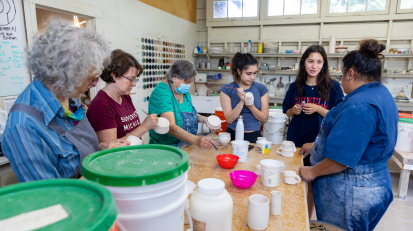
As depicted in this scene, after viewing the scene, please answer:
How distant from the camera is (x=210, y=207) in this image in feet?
2.62

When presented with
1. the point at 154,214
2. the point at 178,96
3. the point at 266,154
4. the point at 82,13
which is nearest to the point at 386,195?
the point at 266,154

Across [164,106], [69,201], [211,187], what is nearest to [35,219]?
[69,201]

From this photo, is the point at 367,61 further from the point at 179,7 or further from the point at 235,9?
the point at 235,9

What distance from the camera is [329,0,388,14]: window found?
4.50 metres

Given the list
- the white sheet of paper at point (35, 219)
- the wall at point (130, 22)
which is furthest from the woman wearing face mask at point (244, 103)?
the white sheet of paper at point (35, 219)

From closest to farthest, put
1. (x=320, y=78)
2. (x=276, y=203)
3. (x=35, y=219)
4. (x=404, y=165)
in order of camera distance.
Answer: (x=35, y=219)
(x=276, y=203)
(x=320, y=78)
(x=404, y=165)

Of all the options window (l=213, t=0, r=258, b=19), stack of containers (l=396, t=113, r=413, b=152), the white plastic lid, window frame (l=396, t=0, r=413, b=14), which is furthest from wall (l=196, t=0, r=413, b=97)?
the white plastic lid

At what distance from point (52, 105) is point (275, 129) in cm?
258

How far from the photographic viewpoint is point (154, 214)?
2.01ft

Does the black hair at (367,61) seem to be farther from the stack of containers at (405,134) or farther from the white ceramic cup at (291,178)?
the stack of containers at (405,134)

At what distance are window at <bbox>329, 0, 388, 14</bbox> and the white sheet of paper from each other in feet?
17.9

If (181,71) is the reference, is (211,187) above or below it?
below

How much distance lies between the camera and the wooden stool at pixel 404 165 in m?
2.67

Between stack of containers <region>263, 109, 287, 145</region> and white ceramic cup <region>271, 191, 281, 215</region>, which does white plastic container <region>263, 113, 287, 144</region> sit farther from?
white ceramic cup <region>271, 191, 281, 215</region>
